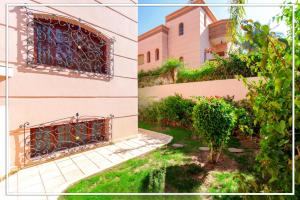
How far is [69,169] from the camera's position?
9.37ft

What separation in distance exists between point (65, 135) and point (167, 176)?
2.43 m

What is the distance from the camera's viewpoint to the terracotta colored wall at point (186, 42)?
385 inches

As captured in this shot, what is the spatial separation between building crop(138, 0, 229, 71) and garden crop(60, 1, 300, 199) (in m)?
3.28

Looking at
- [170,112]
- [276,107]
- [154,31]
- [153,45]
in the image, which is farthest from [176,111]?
[154,31]

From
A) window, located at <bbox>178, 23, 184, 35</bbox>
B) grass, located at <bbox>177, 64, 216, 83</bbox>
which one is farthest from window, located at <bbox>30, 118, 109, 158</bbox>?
window, located at <bbox>178, 23, 184, 35</bbox>

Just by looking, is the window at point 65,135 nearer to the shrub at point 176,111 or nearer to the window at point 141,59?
the shrub at point 176,111

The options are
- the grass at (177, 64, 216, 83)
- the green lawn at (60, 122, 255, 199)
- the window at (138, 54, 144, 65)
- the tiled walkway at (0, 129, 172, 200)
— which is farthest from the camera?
the window at (138, 54, 144, 65)

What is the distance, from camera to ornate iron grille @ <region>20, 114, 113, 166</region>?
2.93 metres

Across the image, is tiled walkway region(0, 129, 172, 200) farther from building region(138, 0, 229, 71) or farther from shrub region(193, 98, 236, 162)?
building region(138, 0, 229, 71)

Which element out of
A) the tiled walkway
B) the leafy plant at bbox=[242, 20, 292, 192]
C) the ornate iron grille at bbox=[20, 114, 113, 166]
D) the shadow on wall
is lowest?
the tiled walkway

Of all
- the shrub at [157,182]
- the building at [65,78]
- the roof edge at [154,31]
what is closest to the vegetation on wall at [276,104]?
the shrub at [157,182]

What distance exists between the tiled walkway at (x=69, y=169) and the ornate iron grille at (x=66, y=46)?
1933 millimetres

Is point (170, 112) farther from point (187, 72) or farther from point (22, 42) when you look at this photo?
point (22, 42)

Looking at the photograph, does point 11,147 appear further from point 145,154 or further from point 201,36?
point 201,36
